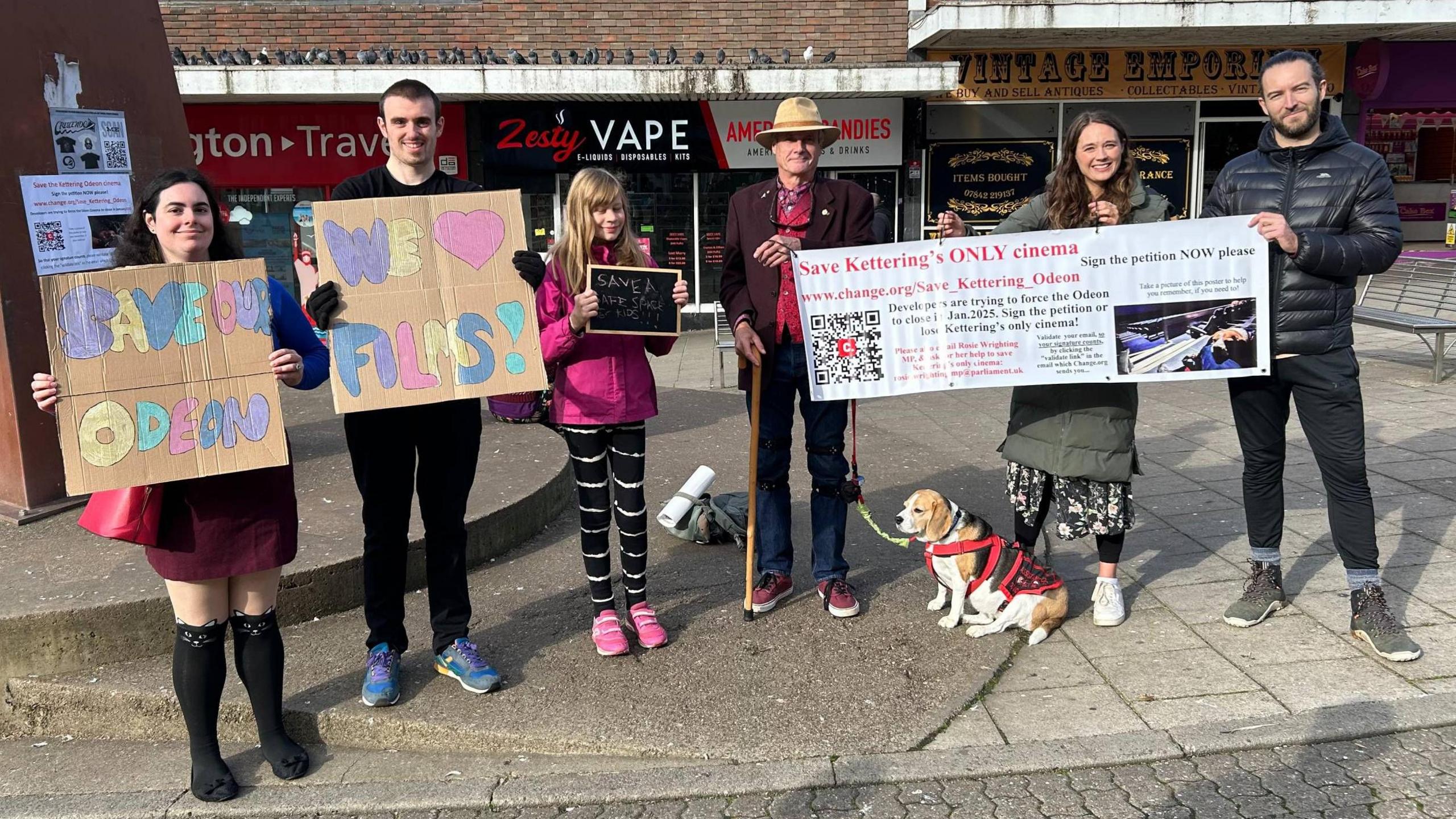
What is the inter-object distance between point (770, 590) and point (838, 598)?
32 cm

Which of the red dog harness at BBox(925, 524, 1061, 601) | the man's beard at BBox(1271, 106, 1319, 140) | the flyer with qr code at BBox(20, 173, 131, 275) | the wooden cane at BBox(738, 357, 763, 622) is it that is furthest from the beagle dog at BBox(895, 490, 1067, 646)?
the flyer with qr code at BBox(20, 173, 131, 275)

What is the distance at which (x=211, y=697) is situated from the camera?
11.3ft

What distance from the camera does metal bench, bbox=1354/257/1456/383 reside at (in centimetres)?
973

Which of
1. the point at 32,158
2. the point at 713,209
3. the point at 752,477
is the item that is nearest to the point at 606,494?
the point at 752,477

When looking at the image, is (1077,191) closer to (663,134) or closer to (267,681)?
(267,681)

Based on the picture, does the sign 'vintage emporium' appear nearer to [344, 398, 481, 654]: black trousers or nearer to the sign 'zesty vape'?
the sign 'zesty vape'

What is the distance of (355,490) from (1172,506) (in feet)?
15.1

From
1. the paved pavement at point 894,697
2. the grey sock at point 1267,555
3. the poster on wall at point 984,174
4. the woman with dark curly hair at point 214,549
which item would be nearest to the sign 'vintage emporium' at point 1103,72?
the poster on wall at point 984,174

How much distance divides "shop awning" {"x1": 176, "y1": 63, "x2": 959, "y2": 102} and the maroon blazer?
9.79 m

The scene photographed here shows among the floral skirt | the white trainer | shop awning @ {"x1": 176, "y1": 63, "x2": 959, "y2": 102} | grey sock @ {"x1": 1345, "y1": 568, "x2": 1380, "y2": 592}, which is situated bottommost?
the white trainer

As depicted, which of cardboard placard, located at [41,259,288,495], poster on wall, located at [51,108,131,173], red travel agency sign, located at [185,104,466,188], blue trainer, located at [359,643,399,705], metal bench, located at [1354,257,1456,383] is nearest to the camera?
cardboard placard, located at [41,259,288,495]

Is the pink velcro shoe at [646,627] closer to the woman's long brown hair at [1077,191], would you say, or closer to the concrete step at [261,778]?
the concrete step at [261,778]

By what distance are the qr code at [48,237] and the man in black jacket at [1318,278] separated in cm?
540

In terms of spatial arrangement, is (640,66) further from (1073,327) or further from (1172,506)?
(1073,327)
